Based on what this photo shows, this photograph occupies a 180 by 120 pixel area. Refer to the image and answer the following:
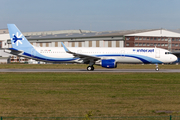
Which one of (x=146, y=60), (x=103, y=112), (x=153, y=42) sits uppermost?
(x=153, y=42)

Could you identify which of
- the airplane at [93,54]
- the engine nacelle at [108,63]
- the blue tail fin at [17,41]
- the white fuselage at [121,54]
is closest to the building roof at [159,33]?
the white fuselage at [121,54]

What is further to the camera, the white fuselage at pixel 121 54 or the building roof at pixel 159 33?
the building roof at pixel 159 33

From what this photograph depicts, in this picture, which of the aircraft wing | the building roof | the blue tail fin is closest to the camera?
the aircraft wing

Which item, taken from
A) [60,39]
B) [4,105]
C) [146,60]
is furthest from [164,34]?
[4,105]

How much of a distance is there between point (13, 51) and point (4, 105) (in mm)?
25884

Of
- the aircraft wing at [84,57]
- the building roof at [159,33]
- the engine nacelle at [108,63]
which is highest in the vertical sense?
the building roof at [159,33]

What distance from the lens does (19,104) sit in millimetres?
14500

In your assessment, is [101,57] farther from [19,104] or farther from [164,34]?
[164,34]

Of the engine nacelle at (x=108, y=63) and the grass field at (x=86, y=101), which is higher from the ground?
the engine nacelle at (x=108, y=63)

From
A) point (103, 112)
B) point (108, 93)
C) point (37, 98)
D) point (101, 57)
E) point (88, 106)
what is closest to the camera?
point (103, 112)

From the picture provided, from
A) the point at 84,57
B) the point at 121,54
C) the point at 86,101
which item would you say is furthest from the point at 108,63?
the point at 86,101

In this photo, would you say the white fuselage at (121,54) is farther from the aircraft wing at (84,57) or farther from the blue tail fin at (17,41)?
the blue tail fin at (17,41)

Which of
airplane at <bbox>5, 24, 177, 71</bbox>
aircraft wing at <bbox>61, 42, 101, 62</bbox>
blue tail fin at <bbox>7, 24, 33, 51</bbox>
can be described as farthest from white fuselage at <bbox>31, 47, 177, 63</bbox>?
blue tail fin at <bbox>7, 24, 33, 51</bbox>

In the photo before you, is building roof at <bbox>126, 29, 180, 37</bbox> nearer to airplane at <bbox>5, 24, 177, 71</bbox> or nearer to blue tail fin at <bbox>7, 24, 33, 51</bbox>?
airplane at <bbox>5, 24, 177, 71</bbox>
